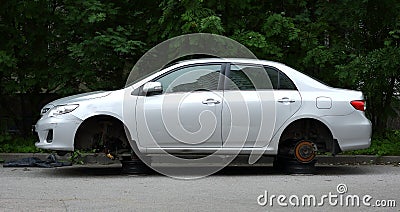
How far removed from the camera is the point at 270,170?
10664 mm

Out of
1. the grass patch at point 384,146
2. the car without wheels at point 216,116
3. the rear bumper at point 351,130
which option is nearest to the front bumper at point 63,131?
the car without wheels at point 216,116

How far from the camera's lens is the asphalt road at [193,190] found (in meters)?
7.22

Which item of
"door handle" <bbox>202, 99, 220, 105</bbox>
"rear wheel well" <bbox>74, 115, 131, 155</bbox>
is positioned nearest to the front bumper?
"rear wheel well" <bbox>74, 115, 131, 155</bbox>

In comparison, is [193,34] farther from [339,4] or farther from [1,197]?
[1,197]

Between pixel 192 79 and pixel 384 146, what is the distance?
4.14 m

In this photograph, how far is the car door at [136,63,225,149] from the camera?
945 cm

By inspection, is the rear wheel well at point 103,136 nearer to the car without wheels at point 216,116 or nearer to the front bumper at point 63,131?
the car without wheels at point 216,116

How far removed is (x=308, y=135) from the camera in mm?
9969

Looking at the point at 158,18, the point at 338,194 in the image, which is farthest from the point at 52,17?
the point at 338,194

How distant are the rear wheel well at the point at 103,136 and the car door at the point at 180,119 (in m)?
0.42

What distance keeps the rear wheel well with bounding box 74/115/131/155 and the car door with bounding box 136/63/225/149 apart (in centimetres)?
A: 42

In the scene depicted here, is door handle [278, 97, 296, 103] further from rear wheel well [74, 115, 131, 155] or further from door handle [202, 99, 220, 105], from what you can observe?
rear wheel well [74, 115, 131, 155]

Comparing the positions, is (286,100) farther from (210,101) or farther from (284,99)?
(210,101)

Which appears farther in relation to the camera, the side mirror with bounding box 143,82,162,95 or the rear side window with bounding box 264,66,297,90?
the rear side window with bounding box 264,66,297,90
